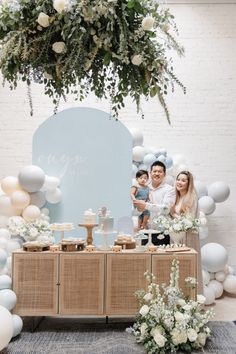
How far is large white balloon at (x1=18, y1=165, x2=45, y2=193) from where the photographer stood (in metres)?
5.14

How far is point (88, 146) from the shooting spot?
18.7 ft

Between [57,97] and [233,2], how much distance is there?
4436 mm

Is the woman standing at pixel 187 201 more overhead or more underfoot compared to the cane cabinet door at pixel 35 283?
more overhead

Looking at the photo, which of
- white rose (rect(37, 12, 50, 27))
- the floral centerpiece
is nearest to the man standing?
the floral centerpiece

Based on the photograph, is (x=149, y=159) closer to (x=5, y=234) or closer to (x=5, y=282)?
(x=5, y=234)

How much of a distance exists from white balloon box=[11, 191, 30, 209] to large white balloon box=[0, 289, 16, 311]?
4.17 ft

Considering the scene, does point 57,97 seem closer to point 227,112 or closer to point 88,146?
point 88,146

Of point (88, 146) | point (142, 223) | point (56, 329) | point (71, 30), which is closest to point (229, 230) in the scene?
point (142, 223)

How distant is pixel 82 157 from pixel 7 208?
111 centimetres

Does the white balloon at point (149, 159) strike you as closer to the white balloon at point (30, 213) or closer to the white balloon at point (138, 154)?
the white balloon at point (138, 154)

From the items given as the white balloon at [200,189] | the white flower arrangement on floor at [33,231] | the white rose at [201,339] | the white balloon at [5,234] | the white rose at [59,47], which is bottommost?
the white rose at [201,339]

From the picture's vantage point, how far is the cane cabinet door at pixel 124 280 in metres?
4.29

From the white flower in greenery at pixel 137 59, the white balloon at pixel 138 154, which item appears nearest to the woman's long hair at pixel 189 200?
the white balloon at pixel 138 154

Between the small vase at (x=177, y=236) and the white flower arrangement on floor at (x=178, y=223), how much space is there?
0.10 ft
